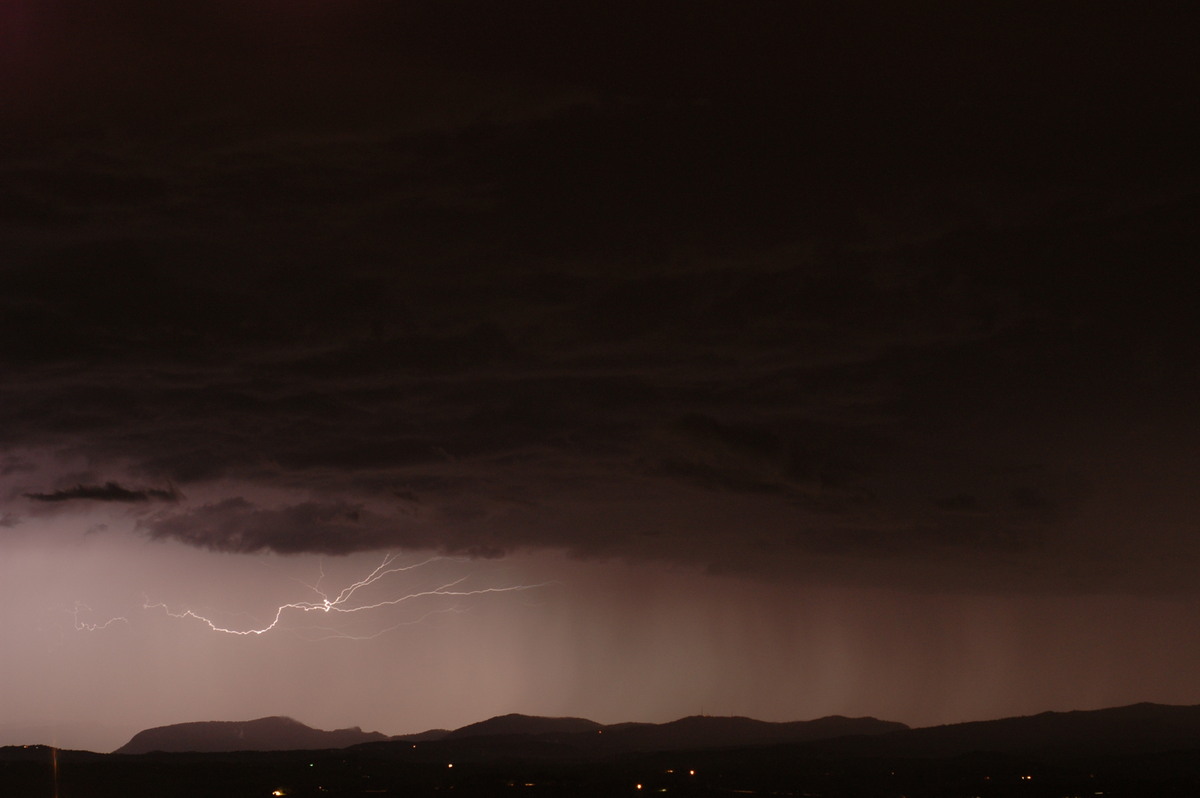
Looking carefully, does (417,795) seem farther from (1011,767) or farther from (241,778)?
(1011,767)

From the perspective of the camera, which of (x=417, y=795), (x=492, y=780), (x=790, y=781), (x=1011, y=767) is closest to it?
(x=417, y=795)

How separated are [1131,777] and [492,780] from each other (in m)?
91.6

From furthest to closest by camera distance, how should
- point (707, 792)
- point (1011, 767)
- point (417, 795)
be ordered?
point (1011, 767)
point (707, 792)
point (417, 795)

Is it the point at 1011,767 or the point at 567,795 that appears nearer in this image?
the point at 567,795

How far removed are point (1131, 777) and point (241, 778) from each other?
11864 cm

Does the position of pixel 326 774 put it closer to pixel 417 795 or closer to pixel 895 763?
pixel 417 795

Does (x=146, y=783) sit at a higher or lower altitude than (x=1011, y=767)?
higher

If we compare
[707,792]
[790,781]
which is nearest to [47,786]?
[707,792]

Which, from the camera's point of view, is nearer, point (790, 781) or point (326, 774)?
point (326, 774)

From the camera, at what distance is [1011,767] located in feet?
615

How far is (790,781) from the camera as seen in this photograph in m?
146

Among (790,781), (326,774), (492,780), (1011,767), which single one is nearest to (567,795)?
(492,780)

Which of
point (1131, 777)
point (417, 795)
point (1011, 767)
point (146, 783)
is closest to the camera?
point (417, 795)

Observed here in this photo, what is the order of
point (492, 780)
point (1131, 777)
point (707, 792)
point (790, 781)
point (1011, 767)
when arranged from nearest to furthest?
point (707, 792)
point (492, 780)
point (790, 781)
point (1131, 777)
point (1011, 767)
